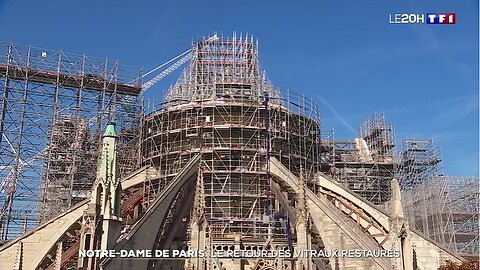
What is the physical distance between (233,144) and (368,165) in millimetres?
16258

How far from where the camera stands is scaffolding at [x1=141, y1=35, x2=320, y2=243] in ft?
104

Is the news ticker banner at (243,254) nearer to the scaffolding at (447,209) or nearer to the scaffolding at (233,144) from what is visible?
the scaffolding at (233,144)

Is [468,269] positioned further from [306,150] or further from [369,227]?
[306,150]

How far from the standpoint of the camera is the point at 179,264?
95.1 ft

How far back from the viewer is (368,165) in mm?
45219

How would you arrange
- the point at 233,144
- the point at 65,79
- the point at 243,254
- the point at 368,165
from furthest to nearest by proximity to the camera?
the point at 368,165
the point at 65,79
the point at 233,144
the point at 243,254

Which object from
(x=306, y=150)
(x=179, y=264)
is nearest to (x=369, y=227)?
(x=306, y=150)

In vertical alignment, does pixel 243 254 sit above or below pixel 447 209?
below

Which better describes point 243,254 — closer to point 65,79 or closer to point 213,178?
point 213,178

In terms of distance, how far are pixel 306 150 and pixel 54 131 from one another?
16646 mm

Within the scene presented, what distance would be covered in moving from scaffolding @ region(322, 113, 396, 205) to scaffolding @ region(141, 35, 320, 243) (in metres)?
8.10

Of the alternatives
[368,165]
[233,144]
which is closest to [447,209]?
[368,165]

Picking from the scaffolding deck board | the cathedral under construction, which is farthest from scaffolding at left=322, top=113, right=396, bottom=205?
the scaffolding deck board

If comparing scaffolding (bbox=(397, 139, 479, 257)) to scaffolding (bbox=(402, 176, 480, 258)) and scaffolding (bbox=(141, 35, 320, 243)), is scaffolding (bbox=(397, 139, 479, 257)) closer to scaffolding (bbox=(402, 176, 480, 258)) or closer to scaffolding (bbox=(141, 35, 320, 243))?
scaffolding (bbox=(402, 176, 480, 258))
